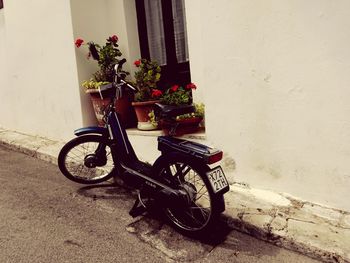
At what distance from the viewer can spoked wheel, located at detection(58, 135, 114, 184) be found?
454cm

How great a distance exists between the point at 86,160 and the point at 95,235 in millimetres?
1339

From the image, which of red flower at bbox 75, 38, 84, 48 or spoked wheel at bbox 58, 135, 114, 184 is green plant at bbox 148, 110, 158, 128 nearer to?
spoked wheel at bbox 58, 135, 114, 184

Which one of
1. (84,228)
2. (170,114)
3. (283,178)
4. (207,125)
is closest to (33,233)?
(84,228)

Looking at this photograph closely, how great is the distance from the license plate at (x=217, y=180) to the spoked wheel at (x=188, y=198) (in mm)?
36

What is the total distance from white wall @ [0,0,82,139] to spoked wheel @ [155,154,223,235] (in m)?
3.20

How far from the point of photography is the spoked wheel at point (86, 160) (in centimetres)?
454

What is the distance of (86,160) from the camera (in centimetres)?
456

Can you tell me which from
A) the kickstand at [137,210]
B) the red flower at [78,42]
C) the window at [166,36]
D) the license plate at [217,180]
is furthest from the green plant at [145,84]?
the license plate at [217,180]

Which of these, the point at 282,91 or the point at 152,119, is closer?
the point at 282,91

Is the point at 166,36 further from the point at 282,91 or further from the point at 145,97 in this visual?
the point at 282,91

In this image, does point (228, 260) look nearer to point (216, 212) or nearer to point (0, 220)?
point (216, 212)

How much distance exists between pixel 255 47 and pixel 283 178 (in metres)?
1.40

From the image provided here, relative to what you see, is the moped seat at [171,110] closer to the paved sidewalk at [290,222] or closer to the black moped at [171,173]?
the black moped at [171,173]

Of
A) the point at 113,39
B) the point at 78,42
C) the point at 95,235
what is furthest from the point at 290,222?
the point at 78,42
